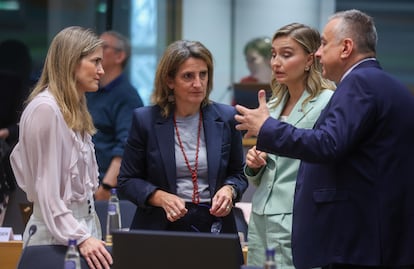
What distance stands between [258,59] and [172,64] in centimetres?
384

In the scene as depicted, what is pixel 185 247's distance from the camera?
112 inches

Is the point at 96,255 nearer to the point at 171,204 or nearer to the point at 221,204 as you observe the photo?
the point at 171,204

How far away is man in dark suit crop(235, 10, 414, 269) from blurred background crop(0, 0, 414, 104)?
15.6 feet

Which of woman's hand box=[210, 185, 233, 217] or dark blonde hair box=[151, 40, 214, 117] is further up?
dark blonde hair box=[151, 40, 214, 117]

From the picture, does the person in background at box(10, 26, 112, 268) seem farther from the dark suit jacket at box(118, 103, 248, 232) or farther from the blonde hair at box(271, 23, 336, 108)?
the blonde hair at box(271, 23, 336, 108)

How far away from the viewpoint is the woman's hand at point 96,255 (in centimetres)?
361

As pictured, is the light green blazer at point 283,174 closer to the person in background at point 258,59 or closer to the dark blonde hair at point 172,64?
the dark blonde hair at point 172,64

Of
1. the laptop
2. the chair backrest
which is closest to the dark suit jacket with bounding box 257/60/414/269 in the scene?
the laptop

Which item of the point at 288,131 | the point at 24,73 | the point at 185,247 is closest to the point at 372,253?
the point at 288,131

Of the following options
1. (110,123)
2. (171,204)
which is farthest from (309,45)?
(110,123)

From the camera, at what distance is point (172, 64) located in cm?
418

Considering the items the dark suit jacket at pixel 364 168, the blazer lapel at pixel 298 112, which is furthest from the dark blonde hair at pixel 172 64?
the dark suit jacket at pixel 364 168

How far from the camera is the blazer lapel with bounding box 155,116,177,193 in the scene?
13.5 feet

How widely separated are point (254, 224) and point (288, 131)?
34.6 inches
